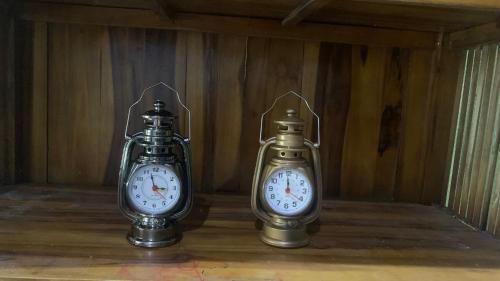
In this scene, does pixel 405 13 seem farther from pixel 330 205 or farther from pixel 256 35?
pixel 330 205

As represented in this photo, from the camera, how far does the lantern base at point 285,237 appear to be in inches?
29.9

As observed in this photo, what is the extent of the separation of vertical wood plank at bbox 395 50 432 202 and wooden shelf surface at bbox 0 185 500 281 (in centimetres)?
11

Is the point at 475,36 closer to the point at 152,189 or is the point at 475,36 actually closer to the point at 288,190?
the point at 288,190

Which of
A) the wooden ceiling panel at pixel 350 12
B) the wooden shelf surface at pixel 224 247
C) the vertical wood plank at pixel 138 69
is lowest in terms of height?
the wooden shelf surface at pixel 224 247

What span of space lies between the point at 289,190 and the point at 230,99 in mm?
351

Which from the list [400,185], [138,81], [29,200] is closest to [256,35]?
[138,81]

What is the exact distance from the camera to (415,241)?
825 mm

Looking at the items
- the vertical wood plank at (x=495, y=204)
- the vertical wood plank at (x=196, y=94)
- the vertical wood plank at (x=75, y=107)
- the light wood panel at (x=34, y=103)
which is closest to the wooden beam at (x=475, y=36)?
the vertical wood plank at (x=495, y=204)

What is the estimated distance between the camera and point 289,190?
2.52ft

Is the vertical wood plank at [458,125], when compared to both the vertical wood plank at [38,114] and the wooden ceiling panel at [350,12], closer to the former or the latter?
the wooden ceiling panel at [350,12]

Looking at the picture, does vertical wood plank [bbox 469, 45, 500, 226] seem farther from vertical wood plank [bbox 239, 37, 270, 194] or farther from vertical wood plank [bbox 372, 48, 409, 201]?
vertical wood plank [bbox 239, 37, 270, 194]

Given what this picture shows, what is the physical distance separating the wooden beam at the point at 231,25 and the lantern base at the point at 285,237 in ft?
1.56

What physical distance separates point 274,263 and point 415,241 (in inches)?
12.4

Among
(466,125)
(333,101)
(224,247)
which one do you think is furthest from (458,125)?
(224,247)
